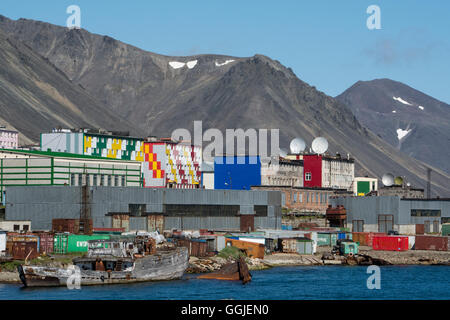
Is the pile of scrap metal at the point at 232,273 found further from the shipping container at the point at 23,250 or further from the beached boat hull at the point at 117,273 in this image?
the shipping container at the point at 23,250

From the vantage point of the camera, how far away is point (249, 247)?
81.8 metres

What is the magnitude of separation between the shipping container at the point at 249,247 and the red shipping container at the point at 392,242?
21.3 m

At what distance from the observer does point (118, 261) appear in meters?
60.1

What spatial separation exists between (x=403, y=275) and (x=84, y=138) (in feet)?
274

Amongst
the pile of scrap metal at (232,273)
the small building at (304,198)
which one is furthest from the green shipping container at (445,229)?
the pile of scrap metal at (232,273)

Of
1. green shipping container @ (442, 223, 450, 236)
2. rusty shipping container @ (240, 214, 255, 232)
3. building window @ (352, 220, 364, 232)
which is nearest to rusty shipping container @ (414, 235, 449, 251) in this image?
building window @ (352, 220, 364, 232)

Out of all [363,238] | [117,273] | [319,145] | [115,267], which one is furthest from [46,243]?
[319,145]

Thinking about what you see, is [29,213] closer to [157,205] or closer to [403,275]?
[157,205]

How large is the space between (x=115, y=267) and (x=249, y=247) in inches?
951

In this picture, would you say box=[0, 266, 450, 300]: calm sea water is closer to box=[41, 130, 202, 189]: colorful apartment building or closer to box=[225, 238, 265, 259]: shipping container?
box=[225, 238, 265, 259]: shipping container

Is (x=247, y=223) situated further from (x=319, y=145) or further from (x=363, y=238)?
(x=319, y=145)

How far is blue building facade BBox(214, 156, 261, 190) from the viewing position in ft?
456

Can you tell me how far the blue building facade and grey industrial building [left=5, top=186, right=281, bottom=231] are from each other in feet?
113
